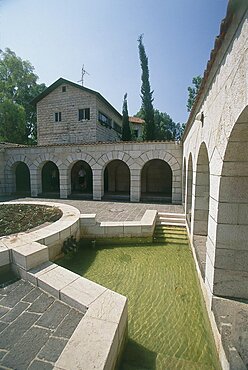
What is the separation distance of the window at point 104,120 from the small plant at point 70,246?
12.4 m

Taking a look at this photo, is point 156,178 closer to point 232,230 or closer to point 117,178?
point 117,178

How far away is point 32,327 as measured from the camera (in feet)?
8.34

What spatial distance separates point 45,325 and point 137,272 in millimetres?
2445

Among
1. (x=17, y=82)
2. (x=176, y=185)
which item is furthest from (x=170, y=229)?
(x=17, y=82)

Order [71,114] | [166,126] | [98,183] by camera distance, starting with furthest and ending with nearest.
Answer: [166,126]
[71,114]
[98,183]

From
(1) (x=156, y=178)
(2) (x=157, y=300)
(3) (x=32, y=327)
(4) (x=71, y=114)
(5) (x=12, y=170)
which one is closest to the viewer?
(3) (x=32, y=327)

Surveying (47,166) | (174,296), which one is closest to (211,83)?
(174,296)

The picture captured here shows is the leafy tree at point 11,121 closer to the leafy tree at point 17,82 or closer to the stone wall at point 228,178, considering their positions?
the leafy tree at point 17,82

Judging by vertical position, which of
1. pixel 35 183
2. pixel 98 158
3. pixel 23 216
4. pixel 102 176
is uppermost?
pixel 98 158

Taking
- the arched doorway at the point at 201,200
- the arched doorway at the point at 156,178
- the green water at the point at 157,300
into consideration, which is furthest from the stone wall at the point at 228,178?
the arched doorway at the point at 156,178

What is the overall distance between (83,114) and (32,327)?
1510 centimetres

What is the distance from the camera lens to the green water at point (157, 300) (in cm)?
261

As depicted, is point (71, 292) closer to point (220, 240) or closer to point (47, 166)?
point (220, 240)

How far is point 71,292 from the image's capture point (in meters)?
2.95
